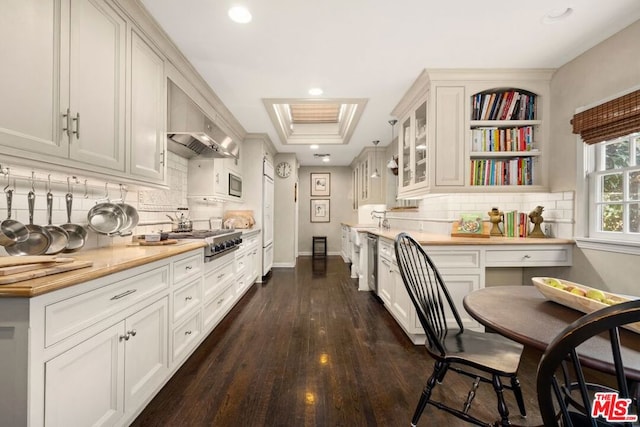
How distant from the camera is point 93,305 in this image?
1246 mm

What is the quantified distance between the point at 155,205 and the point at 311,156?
14.0 feet

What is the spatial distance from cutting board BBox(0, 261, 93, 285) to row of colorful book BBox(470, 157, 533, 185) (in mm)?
3007

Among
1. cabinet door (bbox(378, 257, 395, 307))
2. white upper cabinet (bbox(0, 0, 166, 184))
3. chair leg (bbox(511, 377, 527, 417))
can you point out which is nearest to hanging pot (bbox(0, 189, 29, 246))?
white upper cabinet (bbox(0, 0, 166, 184))

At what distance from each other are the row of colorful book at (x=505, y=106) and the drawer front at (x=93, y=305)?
3.07 metres

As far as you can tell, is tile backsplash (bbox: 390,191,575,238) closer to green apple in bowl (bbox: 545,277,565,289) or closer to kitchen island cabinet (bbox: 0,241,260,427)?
green apple in bowl (bbox: 545,277,565,289)

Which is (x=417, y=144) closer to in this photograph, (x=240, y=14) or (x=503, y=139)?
(x=503, y=139)

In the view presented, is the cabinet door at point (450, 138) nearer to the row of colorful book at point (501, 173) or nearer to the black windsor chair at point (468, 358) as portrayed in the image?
the row of colorful book at point (501, 173)

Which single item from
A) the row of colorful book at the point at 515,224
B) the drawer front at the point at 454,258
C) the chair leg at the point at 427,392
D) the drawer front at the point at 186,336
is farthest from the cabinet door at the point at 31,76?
the row of colorful book at the point at 515,224

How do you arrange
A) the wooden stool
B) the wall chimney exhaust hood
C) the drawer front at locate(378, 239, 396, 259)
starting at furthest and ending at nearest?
the wooden stool, the drawer front at locate(378, 239, 396, 259), the wall chimney exhaust hood

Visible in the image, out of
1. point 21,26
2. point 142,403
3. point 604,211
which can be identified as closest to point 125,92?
point 21,26

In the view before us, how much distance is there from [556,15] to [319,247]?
20.8 feet

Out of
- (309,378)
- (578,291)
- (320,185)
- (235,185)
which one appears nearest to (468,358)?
(578,291)

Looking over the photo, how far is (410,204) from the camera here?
461cm

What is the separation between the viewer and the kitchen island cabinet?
978mm
